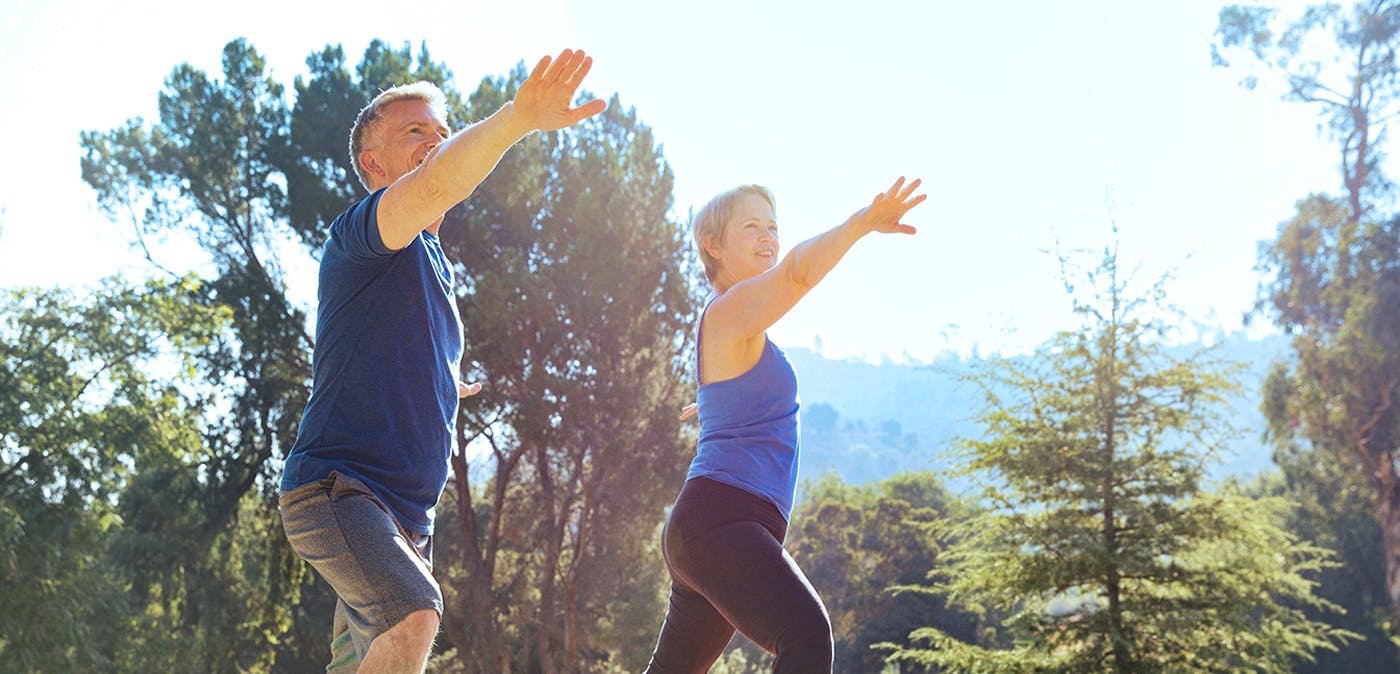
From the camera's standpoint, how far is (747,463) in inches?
107

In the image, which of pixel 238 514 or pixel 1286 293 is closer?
pixel 238 514

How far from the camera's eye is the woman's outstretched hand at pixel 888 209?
8.16ft

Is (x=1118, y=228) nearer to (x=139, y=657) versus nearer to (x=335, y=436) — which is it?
(x=335, y=436)

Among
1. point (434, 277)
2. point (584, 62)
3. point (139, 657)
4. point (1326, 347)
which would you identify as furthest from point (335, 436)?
point (1326, 347)

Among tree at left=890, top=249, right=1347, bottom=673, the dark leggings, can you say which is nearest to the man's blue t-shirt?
the dark leggings

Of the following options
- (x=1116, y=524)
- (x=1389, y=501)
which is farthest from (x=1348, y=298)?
(x=1116, y=524)

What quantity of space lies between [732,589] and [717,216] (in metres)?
1.07

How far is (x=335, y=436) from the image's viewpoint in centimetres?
214

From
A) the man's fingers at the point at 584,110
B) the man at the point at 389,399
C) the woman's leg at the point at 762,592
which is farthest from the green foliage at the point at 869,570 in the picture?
the man's fingers at the point at 584,110

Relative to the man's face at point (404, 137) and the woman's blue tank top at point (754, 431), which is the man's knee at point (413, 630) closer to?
the woman's blue tank top at point (754, 431)

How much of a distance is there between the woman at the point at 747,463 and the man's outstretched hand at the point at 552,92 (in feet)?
2.41

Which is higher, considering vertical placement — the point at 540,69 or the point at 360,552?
the point at 540,69

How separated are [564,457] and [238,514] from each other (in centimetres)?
533

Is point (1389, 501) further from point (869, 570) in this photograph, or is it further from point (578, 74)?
point (578, 74)
